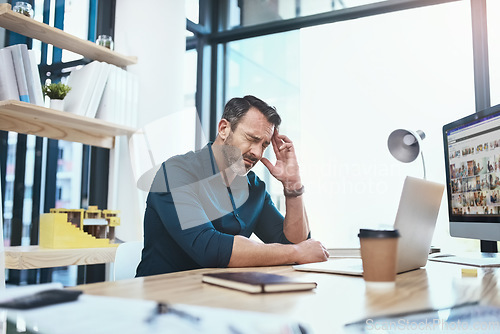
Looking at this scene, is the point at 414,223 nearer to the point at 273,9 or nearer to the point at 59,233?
the point at 59,233

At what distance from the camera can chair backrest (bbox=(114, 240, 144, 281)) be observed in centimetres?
160

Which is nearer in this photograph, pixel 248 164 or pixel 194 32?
pixel 248 164

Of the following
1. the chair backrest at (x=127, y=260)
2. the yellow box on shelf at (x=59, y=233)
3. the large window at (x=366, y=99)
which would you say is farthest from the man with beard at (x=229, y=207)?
the large window at (x=366, y=99)

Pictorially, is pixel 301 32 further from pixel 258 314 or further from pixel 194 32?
pixel 258 314

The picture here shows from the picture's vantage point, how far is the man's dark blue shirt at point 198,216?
132 centimetres

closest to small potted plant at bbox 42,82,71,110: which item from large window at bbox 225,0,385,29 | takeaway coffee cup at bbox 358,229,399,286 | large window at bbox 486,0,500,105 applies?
large window at bbox 225,0,385,29

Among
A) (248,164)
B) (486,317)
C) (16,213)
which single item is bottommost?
(486,317)

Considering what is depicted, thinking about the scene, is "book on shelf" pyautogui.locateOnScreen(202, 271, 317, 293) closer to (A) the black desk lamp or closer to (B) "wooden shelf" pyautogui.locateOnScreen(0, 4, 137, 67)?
(A) the black desk lamp

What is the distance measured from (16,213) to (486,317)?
2.32 m

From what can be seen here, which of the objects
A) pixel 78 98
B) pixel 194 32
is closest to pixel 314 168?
pixel 194 32

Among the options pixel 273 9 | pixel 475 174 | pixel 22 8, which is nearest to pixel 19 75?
pixel 22 8

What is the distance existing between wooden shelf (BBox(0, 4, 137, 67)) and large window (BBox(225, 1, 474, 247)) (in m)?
1.30

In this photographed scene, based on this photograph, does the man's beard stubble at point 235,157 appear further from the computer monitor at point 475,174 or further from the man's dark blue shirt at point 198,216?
the computer monitor at point 475,174

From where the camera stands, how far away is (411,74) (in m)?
3.22
